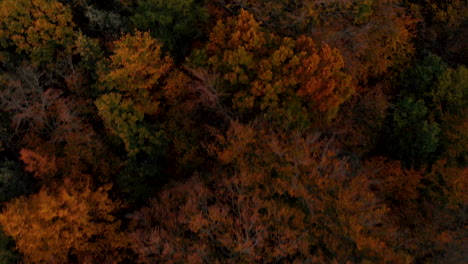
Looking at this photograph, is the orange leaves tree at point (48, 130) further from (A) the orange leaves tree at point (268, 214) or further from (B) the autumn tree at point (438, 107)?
(B) the autumn tree at point (438, 107)

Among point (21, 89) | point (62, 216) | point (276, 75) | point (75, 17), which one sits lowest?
point (62, 216)

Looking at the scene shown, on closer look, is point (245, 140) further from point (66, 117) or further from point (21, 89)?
point (21, 89)

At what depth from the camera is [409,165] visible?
25.1m

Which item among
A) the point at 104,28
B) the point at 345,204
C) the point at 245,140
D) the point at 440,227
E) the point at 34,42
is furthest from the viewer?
the point at 104,28

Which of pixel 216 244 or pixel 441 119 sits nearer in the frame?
pixel 216 244

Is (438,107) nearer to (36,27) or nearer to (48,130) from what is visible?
(48,130)

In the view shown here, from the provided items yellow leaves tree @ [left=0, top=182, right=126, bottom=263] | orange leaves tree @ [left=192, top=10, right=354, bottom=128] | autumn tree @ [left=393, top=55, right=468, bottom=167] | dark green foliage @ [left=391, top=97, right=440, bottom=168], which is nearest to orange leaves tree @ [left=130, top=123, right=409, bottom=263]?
orange leaves tree @ [left=192, top=10, right=354, bottom=128]

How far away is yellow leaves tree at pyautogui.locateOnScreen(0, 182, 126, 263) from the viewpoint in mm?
16500

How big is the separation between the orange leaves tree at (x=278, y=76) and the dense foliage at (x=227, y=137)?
11 cm

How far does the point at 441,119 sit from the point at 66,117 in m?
25.1

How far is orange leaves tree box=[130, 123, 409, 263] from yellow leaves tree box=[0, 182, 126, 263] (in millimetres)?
1859

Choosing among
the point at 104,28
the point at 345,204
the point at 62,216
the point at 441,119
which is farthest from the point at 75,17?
the point at 441,119

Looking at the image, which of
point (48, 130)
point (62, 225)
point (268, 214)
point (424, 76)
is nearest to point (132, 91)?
point (48, 130)

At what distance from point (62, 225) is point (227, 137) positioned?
30.7 ft
